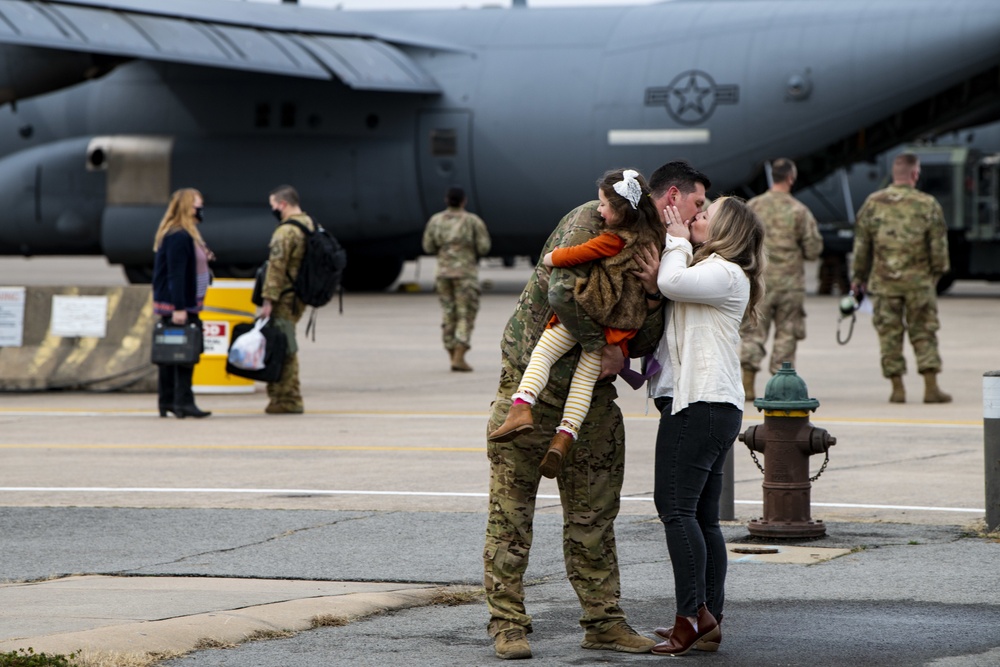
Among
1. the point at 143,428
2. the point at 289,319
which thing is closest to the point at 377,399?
the point at 289,319

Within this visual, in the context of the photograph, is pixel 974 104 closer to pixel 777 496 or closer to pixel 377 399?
pixel 377 399

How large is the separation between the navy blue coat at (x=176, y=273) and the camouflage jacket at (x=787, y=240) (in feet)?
16.6

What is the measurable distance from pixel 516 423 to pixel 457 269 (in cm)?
1211

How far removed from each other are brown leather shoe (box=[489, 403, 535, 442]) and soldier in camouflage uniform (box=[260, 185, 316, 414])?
318 inches

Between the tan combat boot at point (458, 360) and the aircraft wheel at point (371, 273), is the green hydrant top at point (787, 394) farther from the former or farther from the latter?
the aircraft wheel at point (371, 273)

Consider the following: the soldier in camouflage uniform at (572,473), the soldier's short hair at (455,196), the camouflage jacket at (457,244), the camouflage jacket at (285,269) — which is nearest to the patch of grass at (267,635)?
the soldier in camouflage uniform at (572,473)

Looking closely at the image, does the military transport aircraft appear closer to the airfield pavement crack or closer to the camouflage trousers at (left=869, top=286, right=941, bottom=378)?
the camouflage trousers at (left=869, top=286, right=941, bottom=378)

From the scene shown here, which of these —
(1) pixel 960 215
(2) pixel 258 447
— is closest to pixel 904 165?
(2) pixel 258 447

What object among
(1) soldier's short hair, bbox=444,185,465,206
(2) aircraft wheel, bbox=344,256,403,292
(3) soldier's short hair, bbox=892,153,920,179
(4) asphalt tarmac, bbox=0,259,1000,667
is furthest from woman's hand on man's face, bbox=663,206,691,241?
(2) aircraft wheel, bbox=344,256,403,292

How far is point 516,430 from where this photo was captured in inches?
223

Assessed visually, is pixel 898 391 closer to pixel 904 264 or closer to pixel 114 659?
pixel 904 264

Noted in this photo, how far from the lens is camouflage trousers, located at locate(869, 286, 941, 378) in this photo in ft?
46.3

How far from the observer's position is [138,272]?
30.0 m

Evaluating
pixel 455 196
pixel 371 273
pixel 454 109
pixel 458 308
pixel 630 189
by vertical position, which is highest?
pixel 454 109
